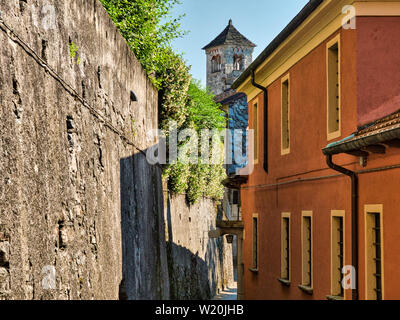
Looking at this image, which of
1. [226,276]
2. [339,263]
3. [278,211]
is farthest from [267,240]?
[226,276]

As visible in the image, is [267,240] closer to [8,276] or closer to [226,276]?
[8,276]

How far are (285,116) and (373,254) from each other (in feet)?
19.2

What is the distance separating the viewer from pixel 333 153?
8930mm

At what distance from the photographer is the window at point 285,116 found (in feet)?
44.4

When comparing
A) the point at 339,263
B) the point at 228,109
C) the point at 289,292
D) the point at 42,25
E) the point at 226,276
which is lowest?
the point at 226,276

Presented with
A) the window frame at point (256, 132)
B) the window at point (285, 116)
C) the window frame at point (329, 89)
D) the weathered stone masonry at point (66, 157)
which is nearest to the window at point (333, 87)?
the window frame at point (329, 89)

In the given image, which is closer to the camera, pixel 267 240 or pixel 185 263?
pixel 267 240

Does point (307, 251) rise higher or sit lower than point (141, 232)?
lower

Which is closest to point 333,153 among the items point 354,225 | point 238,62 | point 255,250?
point 354,225

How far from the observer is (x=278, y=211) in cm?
1416

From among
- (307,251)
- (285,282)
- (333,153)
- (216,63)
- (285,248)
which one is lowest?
(285,282)

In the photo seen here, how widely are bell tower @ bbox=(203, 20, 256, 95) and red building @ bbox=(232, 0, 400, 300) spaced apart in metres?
55.3

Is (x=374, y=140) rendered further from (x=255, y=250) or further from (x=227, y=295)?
(x=227, y=295)

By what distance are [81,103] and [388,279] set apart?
413 centimetres
